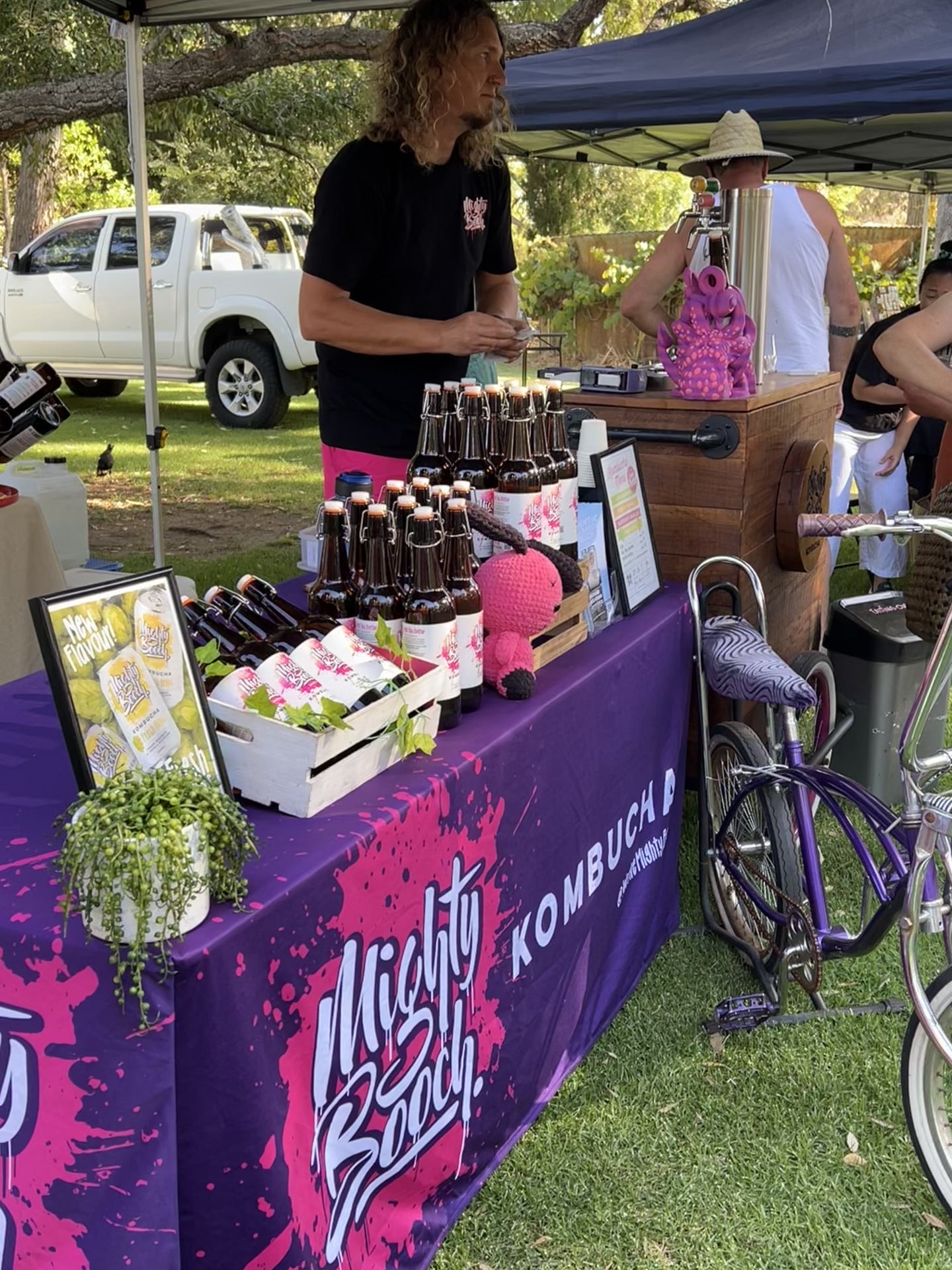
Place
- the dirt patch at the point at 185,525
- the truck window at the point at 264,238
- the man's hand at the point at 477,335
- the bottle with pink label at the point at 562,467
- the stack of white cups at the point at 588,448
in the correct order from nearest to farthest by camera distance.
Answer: the bottle with pink label at the point at 562,467, the stack of white cups at the point at 588,448, the man's hand at the point at 477,335, the dirt patch at the point at 185,525, the truck window at the point at 264,238

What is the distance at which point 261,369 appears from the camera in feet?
36.1

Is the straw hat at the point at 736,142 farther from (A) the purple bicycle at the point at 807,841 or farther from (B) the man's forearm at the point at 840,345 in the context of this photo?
(A) the purple bicycle at the point at 807,841

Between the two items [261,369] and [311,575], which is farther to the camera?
[261,369]

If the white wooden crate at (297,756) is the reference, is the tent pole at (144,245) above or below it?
above

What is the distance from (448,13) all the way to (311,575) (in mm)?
1287

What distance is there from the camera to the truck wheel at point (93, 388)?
13.4 metres

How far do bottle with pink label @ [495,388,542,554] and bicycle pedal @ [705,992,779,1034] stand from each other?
105 cm

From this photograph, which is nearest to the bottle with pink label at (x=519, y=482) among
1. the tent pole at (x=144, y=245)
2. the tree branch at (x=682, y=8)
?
the tent pole at (x=144, y=245)

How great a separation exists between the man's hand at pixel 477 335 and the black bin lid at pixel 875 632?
4.56 feet

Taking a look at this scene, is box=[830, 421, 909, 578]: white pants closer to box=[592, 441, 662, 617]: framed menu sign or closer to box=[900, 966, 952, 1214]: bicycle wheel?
box=[592, 441, 662, 617]: framed menu sign

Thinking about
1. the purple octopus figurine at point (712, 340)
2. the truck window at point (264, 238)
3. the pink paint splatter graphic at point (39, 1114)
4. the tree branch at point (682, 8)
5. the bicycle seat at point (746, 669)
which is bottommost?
the pink paint splatter graphic at point (39, 1114)

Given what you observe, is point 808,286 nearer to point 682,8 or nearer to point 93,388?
point 682,8

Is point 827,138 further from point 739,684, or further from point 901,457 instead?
point 739,684

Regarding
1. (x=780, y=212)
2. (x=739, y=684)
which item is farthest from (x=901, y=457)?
(x=739, y=684)
